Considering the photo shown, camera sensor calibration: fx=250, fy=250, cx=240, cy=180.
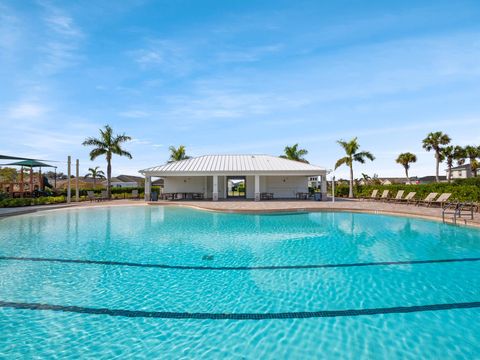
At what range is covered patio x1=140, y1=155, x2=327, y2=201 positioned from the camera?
882 inches

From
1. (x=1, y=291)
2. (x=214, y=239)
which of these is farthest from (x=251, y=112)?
(x=1, y=291)

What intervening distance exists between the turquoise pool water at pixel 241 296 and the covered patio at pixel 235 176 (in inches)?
514

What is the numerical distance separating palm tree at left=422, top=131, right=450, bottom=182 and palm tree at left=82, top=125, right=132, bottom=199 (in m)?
39.8

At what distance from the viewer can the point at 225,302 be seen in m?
4.58

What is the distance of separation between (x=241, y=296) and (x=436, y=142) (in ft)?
139

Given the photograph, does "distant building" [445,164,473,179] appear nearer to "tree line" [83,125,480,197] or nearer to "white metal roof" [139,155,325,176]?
"tree line" [83,125,480,197]

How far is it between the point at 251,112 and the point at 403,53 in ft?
37.0

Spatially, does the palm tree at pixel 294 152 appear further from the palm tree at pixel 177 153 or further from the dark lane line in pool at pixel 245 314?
the dark lane line in pool at pixel 245 314

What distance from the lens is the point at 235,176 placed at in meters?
A: 24.6

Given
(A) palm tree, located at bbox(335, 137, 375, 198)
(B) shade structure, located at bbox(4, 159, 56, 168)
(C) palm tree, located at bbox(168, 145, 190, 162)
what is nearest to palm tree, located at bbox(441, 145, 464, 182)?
(A) palm tree, located at bbox(335, 137, 375, 198)

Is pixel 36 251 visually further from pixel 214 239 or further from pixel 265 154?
pixel 265 154

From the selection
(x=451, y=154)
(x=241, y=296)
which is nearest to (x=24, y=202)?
(x=241, y=296)

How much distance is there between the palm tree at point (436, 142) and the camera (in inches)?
1385

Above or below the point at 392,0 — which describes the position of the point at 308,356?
below
